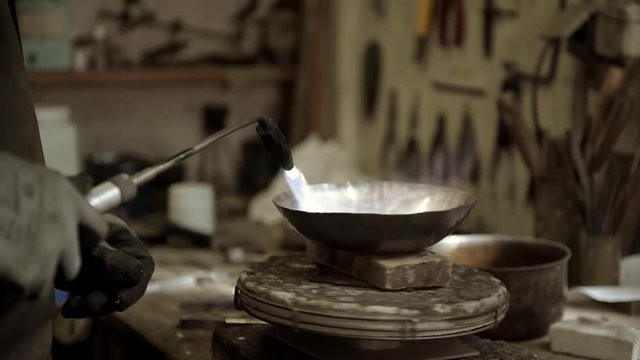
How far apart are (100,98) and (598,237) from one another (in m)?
1.87

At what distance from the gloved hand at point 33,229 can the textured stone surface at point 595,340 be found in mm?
901

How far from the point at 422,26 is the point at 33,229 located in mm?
1901

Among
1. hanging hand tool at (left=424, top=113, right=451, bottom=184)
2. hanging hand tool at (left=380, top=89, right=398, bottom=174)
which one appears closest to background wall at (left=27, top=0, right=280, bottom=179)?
hanging hand tool at (left=380, top=89, right=398, bottom=174)

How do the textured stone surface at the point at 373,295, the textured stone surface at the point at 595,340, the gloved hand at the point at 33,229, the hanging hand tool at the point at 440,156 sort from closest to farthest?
the gloved hand at the point at 33,229, the textured stone surface at the point at 373,295, the textured stone surface at the point at 595,340, the hanging hand tool at the point at 440,156

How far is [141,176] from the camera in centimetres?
156

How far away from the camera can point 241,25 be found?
3500 mm

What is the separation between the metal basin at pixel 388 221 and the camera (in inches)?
57.4

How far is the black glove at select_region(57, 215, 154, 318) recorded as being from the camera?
60.6 inches

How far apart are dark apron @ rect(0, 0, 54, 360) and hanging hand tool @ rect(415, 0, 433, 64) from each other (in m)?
1.54

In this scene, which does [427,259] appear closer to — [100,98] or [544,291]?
[544,291]

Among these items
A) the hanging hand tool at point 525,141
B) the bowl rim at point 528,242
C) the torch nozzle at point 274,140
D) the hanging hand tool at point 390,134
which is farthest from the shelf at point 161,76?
the torch nozzle at point 274,140

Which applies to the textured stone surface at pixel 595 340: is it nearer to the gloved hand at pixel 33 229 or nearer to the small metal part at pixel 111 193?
the small metal part at pixel 111 193

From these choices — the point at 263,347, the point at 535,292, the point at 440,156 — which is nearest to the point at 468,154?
the point at 440,156

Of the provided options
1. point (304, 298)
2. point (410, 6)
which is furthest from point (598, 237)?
point (410, 6)
